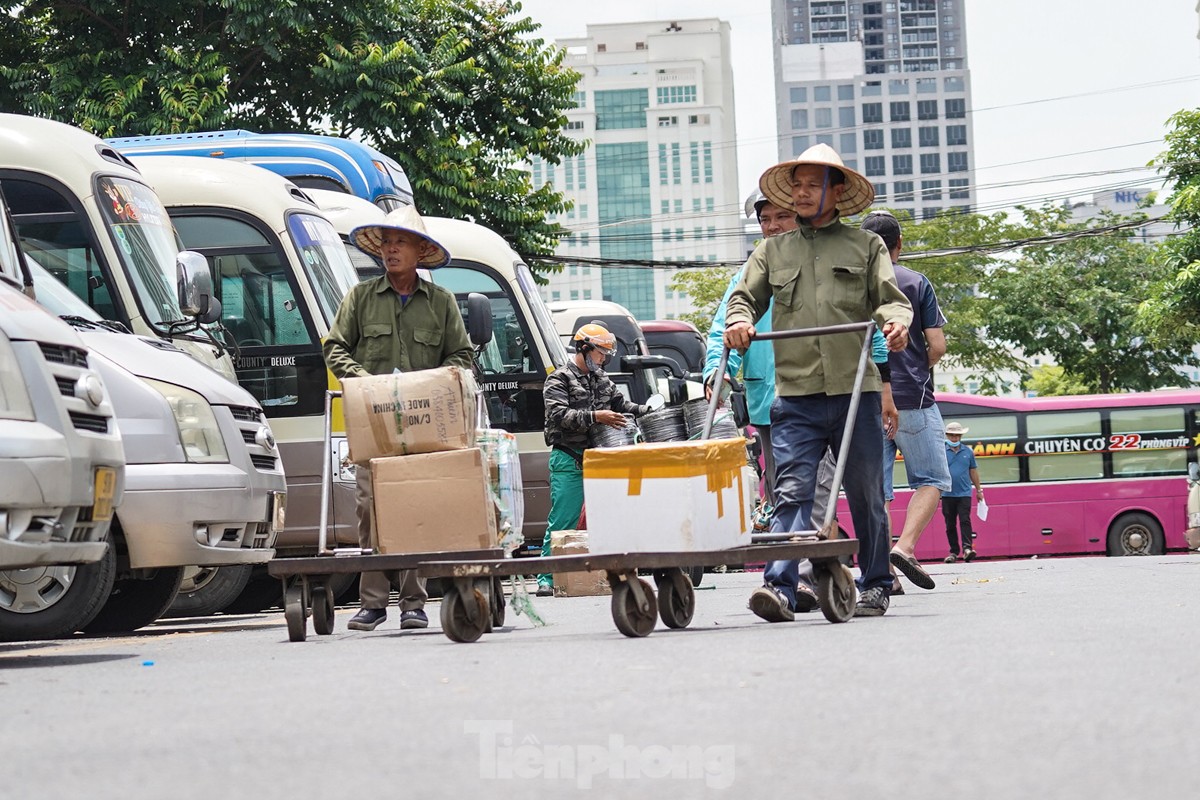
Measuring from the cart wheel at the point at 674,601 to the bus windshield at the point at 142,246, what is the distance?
463 cm

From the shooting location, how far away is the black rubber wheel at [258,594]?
1322cm

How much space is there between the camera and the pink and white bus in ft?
103

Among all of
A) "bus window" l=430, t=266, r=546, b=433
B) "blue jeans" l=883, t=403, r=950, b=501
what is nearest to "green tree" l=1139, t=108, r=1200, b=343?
"bus window" l=430, t=266, r=546, b=433

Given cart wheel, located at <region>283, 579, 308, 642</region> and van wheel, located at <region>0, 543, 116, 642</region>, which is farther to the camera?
van wheel, located at <region>0, 543, 116, 642</region>

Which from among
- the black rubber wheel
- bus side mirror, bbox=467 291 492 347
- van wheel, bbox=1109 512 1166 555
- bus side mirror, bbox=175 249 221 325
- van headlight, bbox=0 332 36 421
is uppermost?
bus side mirror, bbox=175 249 221 325

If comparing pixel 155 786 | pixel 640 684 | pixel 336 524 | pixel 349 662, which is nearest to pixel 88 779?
pixel 155 786

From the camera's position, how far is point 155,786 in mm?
3861

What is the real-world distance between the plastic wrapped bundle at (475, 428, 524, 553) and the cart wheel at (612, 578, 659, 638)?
1.24 metres

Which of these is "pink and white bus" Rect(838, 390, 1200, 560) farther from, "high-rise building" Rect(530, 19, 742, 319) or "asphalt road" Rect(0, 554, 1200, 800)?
"high-rise building" Rect(530, 19, 742, 319)

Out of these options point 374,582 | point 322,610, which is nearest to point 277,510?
point 374,582

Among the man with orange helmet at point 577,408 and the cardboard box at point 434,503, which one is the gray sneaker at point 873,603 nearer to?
the cardboard box at point 434,503

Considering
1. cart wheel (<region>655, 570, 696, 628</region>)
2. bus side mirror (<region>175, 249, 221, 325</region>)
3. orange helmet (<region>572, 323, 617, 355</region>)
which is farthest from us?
orange helmet (<region>572, 323, 617, 355</region>)

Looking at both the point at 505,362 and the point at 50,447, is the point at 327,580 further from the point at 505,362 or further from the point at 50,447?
Result: the point at 505,362

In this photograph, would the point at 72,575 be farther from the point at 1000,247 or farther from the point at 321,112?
the point at 1000,247
